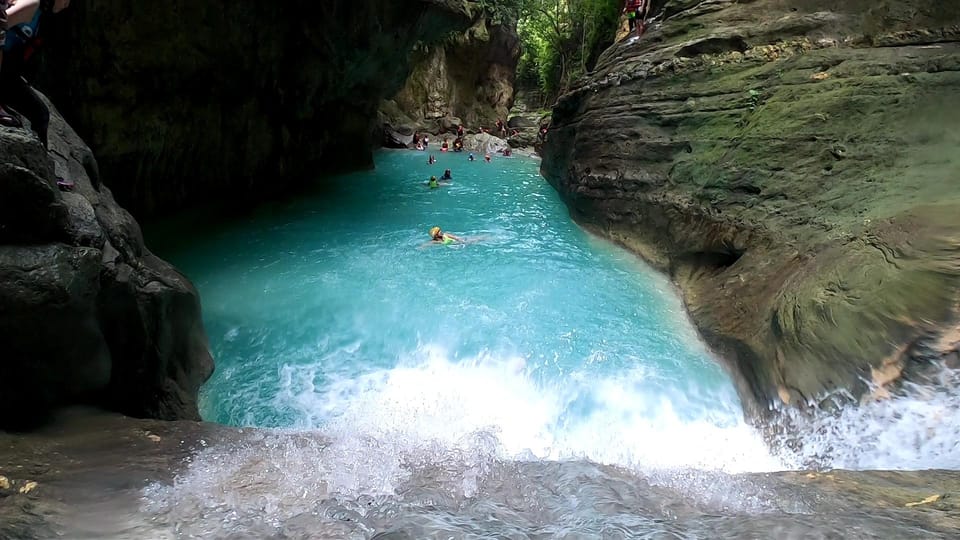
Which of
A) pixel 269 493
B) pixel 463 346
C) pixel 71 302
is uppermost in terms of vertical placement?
pixel 71 302

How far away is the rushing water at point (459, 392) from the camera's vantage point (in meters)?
2.44

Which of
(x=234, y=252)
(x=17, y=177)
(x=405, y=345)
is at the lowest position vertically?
(x=405, y=345)

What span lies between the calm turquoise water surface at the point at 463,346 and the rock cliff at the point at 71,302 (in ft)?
4.07

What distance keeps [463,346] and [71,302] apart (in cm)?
422

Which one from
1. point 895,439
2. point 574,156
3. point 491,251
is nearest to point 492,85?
point 574,156

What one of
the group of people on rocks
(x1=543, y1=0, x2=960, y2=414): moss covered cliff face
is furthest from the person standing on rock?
the group of people on rocks

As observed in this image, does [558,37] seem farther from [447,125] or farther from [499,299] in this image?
[499,299]

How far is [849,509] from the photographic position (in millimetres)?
2453

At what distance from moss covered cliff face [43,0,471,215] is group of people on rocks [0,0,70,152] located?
186 inches

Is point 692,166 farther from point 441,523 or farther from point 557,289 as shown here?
point 441,523

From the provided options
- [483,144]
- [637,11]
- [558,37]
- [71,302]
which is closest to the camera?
[71,302]

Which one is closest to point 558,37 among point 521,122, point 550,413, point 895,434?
point 521,122

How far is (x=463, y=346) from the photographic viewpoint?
6.67m

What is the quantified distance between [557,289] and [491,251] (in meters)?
2.26
